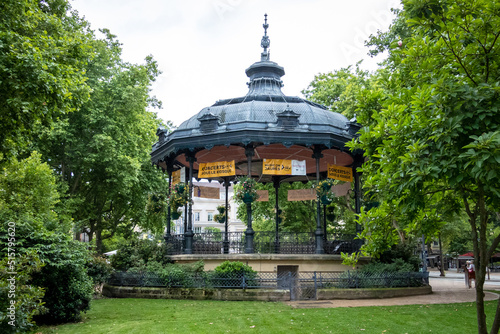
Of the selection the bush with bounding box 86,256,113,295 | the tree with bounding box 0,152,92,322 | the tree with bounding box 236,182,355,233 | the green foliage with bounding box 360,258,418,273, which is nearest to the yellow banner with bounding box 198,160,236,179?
the bush with bounding box 86,256,113,295

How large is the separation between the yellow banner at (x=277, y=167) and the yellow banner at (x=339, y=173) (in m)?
1.93

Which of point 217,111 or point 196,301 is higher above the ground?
point 217,111

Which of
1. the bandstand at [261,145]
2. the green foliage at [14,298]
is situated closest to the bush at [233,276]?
the bandstand at [261,145]

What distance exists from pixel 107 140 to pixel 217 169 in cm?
955

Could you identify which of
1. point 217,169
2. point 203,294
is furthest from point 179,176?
point 203,294

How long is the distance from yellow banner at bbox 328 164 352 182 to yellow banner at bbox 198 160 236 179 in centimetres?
416

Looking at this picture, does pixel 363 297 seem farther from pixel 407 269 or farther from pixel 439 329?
pixel 439 329

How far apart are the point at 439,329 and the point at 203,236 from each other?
1100 centimetres

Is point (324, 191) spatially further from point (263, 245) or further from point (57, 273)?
point (57, 273)

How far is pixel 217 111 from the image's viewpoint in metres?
19.8

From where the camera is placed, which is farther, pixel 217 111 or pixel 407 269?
pixel 217 111

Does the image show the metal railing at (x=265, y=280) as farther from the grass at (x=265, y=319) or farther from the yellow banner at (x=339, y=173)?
the yellow banner at (x=339, y=173)

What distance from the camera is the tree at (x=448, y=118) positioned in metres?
5.70

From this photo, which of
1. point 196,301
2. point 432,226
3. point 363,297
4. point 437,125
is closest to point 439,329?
point 432,226
